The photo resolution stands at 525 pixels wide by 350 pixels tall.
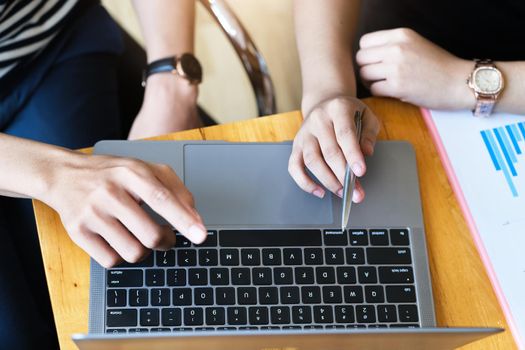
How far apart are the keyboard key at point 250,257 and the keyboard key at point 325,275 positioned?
0.07m

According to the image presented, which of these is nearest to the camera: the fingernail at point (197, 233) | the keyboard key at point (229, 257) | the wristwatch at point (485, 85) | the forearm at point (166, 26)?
the fingernail at point (197, 233)

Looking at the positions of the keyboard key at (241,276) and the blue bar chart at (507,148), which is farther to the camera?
the blue bar chart at (507,148)

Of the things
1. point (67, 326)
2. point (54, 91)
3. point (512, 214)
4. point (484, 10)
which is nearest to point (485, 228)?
point (512, 214)

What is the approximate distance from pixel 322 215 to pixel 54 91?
2.05 ft

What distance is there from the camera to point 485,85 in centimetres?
90

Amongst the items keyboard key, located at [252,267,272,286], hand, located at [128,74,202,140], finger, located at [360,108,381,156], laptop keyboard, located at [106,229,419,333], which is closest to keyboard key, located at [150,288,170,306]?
laptop keyboard, located at [106,229,419,333]

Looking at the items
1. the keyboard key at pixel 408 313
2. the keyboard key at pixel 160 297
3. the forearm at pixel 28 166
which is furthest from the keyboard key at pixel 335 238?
the forearm at pixel 28 166

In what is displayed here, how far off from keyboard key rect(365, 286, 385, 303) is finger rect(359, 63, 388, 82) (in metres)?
0.32

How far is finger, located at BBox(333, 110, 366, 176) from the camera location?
2.56ft

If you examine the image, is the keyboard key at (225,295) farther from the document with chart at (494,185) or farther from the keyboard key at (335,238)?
the document with chart at (494,185)

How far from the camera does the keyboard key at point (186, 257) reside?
763 mm

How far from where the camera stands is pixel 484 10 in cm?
107

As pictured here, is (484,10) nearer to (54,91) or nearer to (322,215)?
(322,215)

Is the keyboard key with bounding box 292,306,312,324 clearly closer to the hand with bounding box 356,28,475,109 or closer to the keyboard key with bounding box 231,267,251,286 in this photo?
the keyboard key with bounding box 231,267,251,286
